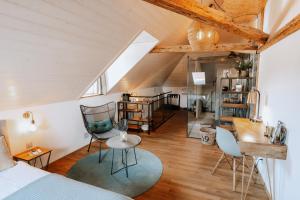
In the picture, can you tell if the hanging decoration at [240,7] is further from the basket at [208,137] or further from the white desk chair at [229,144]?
the basket at [208,137]

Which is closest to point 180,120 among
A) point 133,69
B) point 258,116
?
point 133,69

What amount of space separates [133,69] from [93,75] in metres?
1.21

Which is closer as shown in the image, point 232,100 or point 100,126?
point 100,126

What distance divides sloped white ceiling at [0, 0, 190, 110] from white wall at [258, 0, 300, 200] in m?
1.69

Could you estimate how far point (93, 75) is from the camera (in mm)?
3250

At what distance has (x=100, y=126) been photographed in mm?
3748

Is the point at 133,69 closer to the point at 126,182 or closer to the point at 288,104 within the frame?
the point at 126,182

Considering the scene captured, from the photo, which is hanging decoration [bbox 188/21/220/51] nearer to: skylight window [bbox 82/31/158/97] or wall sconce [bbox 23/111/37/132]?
skylight window [bbox 82/31/158/97]

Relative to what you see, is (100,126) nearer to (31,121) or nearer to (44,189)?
(31,121)

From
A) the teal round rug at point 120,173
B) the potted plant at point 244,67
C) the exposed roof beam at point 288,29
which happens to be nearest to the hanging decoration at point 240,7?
the exposed roof beam at point 288,29

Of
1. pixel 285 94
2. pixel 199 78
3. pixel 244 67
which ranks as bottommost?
pixel 285 94

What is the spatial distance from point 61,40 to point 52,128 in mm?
1863

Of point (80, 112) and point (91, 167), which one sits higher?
point (80, 112)

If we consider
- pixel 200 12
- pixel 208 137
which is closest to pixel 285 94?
pixel 200 12
